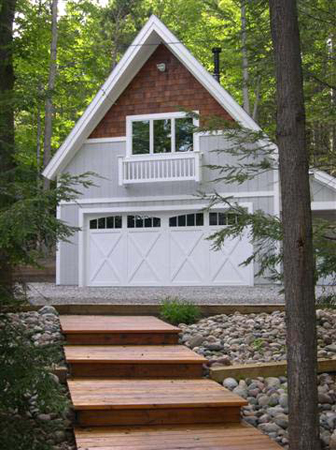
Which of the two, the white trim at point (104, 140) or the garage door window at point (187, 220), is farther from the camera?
the white trim at point (104, 140)

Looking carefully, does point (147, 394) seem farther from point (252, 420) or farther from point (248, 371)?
point (248, 371)

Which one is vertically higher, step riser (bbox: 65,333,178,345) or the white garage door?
the white garage door

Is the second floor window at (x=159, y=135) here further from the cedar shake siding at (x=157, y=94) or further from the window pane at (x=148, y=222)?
the window pane at (x=148, y=222)

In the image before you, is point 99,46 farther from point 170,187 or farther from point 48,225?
point 48,225

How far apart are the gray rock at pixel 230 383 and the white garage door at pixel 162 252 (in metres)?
9.06

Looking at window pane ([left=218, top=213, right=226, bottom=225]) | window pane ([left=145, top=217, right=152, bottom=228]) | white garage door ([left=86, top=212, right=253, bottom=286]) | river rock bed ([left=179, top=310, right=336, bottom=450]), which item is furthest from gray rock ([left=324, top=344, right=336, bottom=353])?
window pane ([left=145, top=217, right=152, bottom=228])

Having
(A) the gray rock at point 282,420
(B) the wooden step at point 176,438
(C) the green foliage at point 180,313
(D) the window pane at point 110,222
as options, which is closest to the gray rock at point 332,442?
(A) the gray rock at point 282,420

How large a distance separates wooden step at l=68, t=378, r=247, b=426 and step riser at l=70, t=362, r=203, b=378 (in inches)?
16.2

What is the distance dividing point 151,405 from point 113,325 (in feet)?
8.03

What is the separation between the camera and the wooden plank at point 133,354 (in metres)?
5.51

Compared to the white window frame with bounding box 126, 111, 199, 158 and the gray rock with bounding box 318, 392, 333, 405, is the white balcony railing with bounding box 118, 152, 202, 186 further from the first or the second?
the gray rock with bounding box 318, 392, 333, 405

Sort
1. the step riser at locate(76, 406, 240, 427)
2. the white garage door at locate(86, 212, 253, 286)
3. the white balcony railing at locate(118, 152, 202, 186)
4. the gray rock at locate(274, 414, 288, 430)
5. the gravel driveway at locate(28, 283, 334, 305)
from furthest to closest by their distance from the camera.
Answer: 1. the white balcony railing at locate(118, 152, 202, 186)
2. the white garage door at locate(86, 212, 253, 286)
3. the gravel driveway at locate(28, 283, 334, 305)
4. the gray rock at locate(274, 414, 288, 430)
5. the step riser at locate(76, 406, 240, 427)

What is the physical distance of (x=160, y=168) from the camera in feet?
49.3

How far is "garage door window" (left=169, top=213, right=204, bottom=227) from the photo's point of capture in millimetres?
14898
